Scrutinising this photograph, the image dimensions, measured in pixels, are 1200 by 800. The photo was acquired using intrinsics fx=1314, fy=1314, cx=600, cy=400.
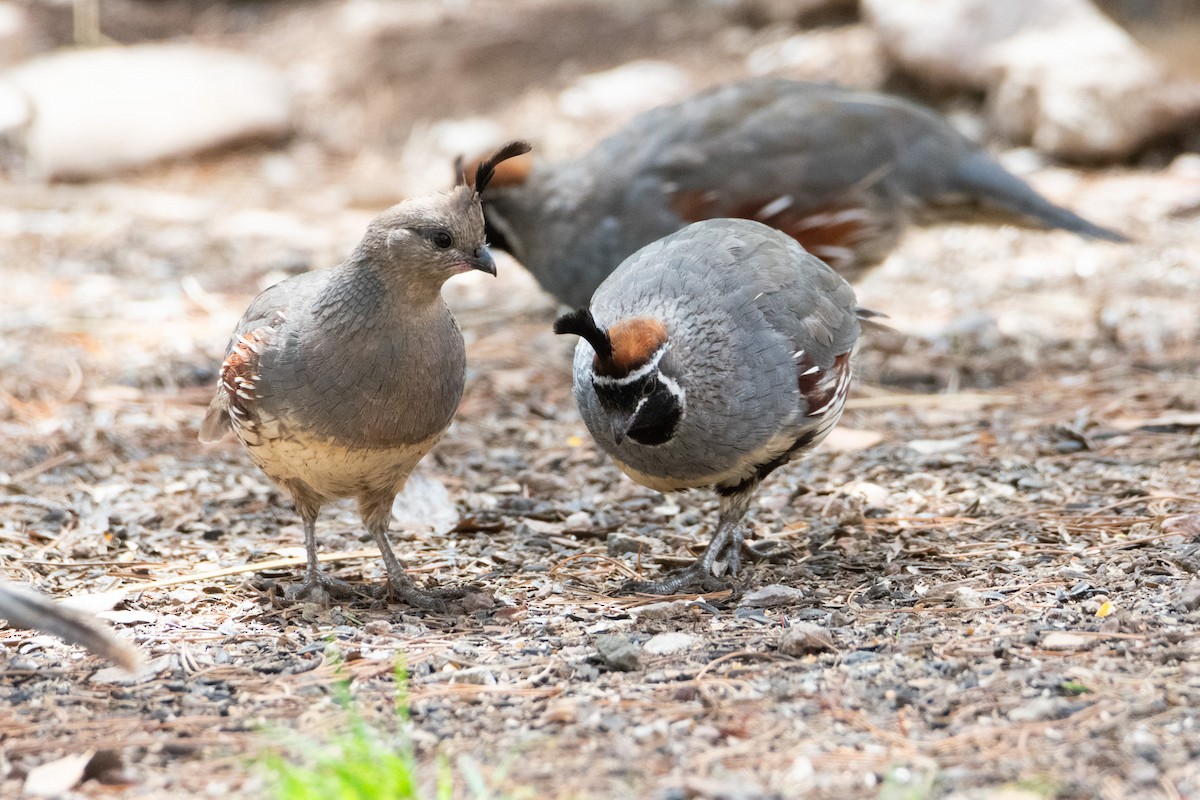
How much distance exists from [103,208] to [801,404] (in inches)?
258

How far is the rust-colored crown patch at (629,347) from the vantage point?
376cm

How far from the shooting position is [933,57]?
939 centimetres

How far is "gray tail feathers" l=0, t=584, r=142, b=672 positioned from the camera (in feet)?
10.0

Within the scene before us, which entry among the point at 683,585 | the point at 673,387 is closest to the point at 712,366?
the point at 673,387

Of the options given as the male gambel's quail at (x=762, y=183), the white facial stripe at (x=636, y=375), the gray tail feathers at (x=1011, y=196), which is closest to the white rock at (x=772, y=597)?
the white facial stripe at (x=636, y=375)

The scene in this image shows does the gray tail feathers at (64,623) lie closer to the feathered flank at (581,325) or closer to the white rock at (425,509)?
the feathered flank at (581,325)

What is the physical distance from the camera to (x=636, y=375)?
3.77m

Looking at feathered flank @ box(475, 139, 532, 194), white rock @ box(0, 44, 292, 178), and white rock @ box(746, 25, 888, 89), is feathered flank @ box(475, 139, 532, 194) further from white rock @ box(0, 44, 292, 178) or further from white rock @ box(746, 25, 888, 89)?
white rock @ box(0, 44, 292, 178)

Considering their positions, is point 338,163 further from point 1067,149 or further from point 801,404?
point 801,404

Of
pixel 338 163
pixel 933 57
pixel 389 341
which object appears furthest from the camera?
pixel 338 163

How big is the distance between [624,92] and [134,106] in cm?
374

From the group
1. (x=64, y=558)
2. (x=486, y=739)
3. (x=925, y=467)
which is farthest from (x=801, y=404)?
(x=64, y=558)

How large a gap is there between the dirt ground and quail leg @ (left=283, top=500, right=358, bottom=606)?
10 cm

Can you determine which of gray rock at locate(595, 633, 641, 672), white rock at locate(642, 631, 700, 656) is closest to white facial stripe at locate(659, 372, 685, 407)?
white rock at locate(642, 631, 700, 656)
